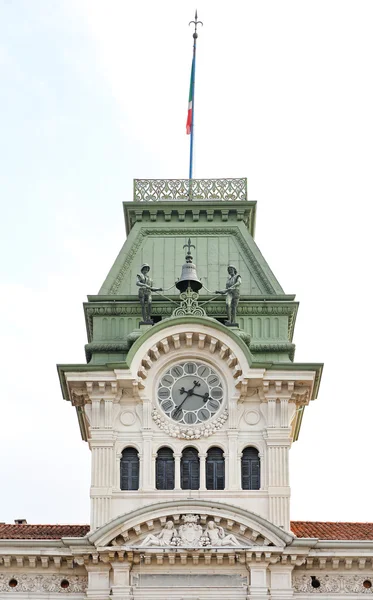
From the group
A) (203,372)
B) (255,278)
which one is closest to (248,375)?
(203,372)

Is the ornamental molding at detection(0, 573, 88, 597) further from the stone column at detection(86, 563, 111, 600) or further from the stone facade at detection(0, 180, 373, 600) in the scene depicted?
the stone column at detection(86, 563, 111, 600)

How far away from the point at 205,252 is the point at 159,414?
25.7ft

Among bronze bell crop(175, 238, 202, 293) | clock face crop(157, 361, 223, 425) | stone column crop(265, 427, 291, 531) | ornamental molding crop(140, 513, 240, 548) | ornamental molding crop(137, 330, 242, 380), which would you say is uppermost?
bronze bell crop(175, 238, 202, 293)

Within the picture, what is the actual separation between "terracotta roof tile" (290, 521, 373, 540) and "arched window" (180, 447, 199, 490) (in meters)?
3.77

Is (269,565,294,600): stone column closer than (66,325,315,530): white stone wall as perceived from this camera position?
Yes

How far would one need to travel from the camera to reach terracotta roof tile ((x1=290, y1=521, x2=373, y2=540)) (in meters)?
48.1

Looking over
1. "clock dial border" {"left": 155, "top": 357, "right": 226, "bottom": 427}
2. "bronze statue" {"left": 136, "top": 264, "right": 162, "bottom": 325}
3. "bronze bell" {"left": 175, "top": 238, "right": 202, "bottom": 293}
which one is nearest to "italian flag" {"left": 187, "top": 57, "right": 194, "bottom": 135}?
"bronze bell" {"left": 175, "top": 238, "right": 202, "bottom": 293}

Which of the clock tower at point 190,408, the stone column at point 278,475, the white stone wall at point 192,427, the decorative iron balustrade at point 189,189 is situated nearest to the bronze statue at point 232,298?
the clock tower at point 190,408

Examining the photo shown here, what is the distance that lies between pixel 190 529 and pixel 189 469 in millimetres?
2457

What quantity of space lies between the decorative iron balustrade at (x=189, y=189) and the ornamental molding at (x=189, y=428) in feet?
34.1

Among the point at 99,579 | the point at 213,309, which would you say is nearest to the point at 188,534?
the point at 99,579

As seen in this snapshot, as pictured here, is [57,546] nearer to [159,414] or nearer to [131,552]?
[131,552]

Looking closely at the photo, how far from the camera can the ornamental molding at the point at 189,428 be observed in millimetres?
48688

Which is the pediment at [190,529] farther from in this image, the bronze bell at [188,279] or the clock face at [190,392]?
the bronze bell at [188,279]
